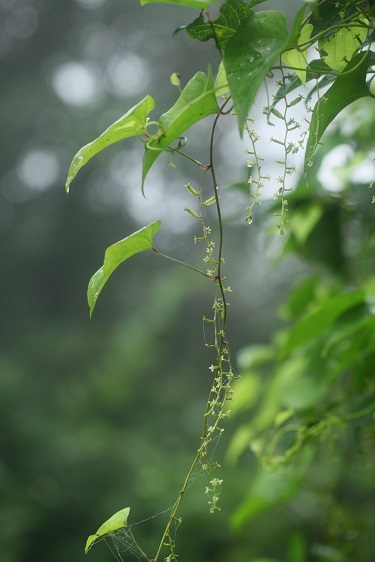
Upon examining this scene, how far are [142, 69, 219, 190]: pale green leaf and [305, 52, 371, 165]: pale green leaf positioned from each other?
6 cm

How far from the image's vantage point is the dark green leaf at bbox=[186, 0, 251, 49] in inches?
10.1

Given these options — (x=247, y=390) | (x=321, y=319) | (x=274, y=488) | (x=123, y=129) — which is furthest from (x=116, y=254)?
(x=247, y=390)

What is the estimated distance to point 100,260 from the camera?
8.18 feet

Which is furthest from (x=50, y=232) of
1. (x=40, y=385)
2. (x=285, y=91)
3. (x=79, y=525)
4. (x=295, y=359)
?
(x=285, y=91)

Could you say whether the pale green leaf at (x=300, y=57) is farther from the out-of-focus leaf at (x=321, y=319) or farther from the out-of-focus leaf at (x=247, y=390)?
the out-of-focus leaf at (x=247, y=390)

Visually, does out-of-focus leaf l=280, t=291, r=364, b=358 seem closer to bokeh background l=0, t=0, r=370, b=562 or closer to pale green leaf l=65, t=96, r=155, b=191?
pale green leaf l=65, t=96, r=155, b=191

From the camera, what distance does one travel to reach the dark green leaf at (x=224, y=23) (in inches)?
10.1

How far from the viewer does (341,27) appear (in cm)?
28

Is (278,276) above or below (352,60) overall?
above

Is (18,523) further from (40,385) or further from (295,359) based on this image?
(295,359)

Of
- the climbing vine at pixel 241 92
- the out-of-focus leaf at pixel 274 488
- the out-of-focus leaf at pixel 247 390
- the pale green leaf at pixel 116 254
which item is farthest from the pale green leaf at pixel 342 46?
the out-of-focus leaf at pixel 247 390

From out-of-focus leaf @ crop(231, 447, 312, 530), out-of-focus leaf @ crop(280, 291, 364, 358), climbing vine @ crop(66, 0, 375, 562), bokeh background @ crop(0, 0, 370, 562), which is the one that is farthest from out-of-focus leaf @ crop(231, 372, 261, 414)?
bokeh background @ crop(0, 0, 370, 562)

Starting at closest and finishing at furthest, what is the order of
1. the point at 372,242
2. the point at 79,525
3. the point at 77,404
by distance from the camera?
the point at 372,242
the point at 79,525
the point at 77,404

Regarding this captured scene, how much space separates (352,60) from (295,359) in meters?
0.36
